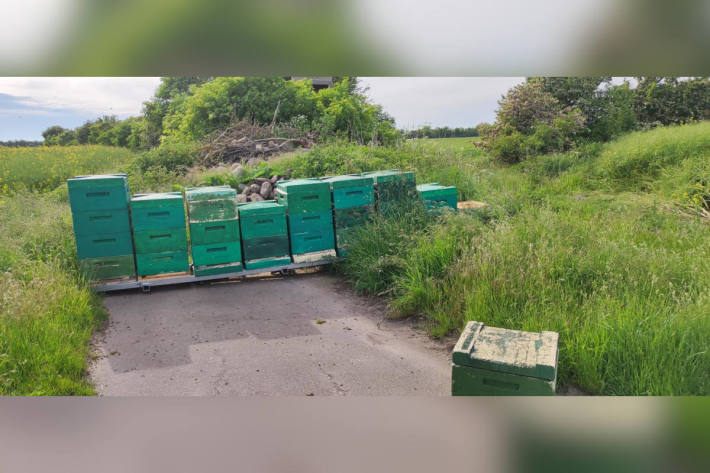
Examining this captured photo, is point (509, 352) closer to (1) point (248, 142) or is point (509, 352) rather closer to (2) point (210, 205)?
(2) point (210, 205)

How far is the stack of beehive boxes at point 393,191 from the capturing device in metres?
4.50

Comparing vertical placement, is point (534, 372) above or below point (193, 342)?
above

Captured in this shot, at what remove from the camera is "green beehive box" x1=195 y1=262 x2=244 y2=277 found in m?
4.11

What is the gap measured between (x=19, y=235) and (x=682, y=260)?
516cm

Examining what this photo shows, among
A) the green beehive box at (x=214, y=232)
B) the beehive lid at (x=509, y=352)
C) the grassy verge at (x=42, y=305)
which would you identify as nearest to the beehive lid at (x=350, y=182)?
the green beehive box at (x=214, y=232)

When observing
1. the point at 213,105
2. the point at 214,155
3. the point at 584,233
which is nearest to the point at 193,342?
the point at 584,233

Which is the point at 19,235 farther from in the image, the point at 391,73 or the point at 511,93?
the point at 511,93

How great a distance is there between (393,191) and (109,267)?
8.30 feet

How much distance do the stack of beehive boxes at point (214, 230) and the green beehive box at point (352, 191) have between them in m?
0.87

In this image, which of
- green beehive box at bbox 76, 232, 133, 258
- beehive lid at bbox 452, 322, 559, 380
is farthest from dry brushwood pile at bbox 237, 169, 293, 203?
beehive lid at bbox 452, 322, 559, 380

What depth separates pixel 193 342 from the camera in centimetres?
318

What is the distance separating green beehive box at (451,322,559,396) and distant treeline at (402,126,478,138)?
5.79m
